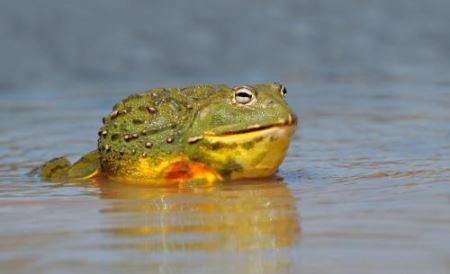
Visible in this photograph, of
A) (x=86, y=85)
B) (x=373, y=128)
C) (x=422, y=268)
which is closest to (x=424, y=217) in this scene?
(x=422, y=268)

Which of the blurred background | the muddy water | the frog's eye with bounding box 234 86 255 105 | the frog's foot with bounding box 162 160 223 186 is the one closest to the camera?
the muddy water

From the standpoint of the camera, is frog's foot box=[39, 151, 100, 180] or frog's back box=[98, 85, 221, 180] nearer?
frog's back box=[98, 85, 221, 180]

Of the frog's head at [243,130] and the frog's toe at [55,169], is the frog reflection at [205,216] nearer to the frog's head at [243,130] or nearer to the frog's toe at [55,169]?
the frog's head at [243,130]

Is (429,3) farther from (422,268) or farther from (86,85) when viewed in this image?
(422,268)

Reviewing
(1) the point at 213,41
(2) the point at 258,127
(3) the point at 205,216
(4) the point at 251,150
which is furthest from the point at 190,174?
(1) the point at 213,41

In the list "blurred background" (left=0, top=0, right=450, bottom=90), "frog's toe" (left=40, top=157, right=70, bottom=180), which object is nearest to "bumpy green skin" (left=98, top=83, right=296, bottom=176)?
"frog's toe" (left=40, top=157, right=70, bottom=180)

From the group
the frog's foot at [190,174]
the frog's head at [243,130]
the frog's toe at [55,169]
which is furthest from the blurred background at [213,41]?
the frog's head at [243,130]

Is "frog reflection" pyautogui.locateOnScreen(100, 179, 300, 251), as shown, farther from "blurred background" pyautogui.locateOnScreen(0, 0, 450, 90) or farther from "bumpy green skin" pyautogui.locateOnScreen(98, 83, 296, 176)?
"blurred background" pyautogui.locateOnScreen(0, 0, 450, 90)
